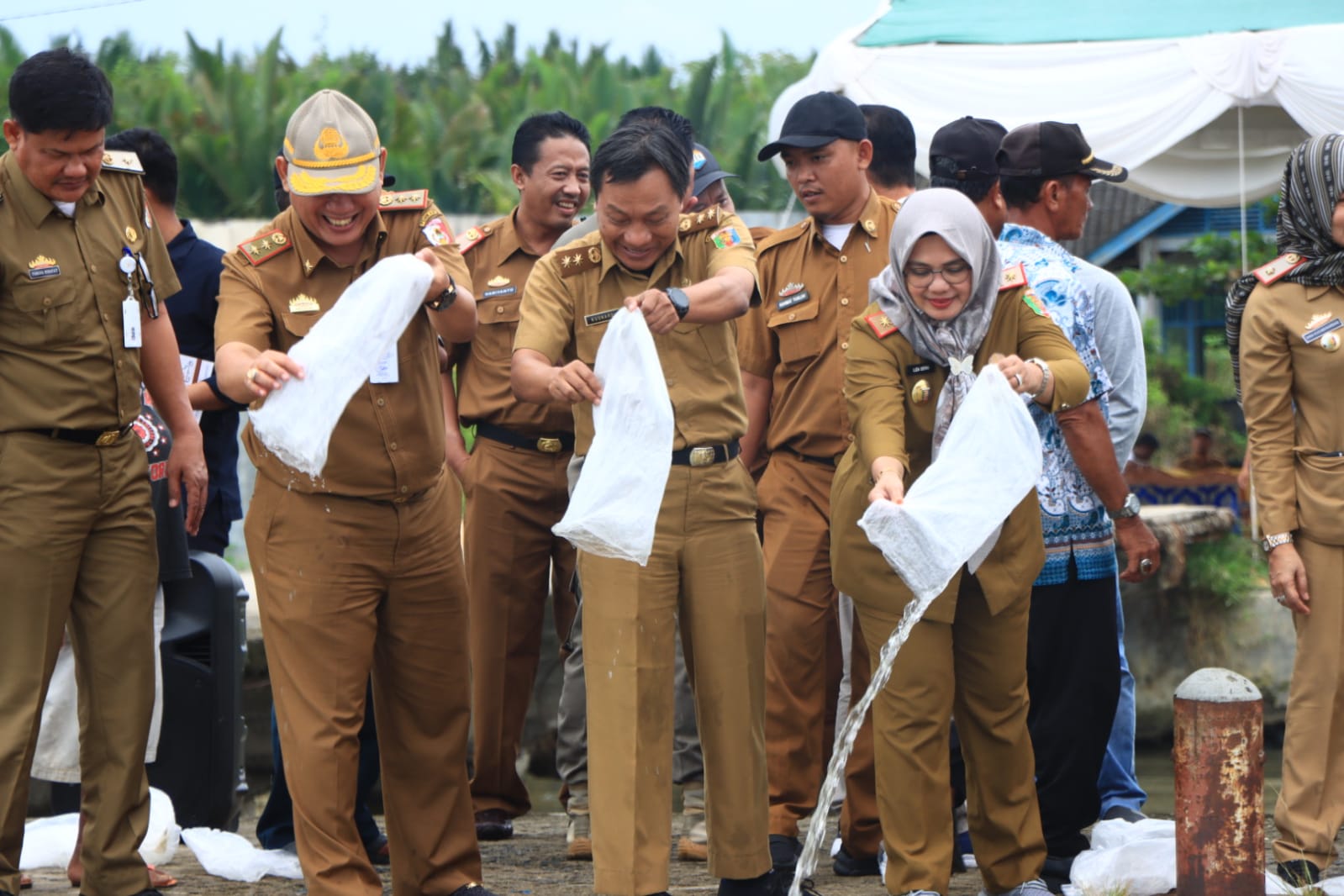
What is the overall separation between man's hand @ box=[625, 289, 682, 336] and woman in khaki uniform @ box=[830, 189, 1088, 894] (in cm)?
46

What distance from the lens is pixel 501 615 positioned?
5.41 meters

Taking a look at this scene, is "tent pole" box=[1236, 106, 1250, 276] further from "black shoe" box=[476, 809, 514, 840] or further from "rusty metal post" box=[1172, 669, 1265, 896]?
"black shoe" box=[476, 809, 514, 840]

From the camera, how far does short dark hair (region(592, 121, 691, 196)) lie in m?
4.04

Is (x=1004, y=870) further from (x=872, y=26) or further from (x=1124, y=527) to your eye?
(x=872, y=26)

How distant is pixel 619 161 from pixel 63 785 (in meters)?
3.01

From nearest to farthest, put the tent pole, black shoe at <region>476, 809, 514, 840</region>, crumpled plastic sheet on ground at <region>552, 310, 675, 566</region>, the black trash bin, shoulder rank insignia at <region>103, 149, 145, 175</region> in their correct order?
1. crumpled plastic sheet on ground at <region>552, 310, 675, 566</region>
2. shoulder rank insignia at <region>103, 149, 145, 175</region>
3. the black trash bin
4. black shoe at <region>476, 809, 514, 840</region>
5. the tent pole

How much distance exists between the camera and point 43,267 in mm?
4090

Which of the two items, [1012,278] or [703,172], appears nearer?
[1012,278]

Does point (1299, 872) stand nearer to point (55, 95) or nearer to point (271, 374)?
point (271, 374)

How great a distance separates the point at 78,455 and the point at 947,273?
85.1 inches

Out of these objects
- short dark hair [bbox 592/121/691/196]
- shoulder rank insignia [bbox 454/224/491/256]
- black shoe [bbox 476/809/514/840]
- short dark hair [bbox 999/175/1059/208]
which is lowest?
black shoe [bbox 476/809/514/840]

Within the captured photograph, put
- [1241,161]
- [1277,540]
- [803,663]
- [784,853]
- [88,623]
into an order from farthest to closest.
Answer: [1241,161], [803,663], [784,853], [1277,540], [88,623]

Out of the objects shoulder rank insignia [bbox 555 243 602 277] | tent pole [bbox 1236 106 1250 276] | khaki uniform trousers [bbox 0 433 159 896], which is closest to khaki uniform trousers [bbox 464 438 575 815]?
shoulder rank insignia [bbox 555 243 602 277]

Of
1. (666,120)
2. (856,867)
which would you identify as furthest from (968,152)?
(856,867)
